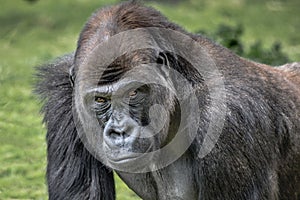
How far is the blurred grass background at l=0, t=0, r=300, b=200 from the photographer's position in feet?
22.5

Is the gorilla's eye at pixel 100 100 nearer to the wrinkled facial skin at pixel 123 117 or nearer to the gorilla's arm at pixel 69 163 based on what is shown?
the wrinkled facial skin at pixel 123 117

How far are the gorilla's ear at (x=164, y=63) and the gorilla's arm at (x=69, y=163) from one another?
62cm

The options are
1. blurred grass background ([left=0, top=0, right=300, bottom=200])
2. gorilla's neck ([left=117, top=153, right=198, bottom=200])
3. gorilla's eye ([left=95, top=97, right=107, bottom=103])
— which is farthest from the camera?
blurred grass background ([left=0, top=0, right=300, bottom=200])

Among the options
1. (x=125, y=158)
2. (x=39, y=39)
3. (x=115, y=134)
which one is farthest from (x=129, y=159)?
(x=39, y=39)

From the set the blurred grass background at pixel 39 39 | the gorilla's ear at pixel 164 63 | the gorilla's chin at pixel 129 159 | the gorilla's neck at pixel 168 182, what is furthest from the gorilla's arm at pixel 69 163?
the blurred grass background at pixel 39 39

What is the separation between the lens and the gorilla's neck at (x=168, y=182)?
485 cm

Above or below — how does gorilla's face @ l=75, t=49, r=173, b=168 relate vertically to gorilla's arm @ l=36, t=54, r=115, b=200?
above

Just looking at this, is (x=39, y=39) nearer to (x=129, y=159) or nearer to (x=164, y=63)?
(x=164, y=63)

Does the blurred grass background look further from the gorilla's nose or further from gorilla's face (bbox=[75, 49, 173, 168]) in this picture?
the gorilla's nose

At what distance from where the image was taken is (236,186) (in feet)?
15.3

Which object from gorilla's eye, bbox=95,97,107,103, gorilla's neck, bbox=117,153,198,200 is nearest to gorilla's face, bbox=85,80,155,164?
gorilla's eye, bbox=95,97,107,103

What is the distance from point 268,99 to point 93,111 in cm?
105

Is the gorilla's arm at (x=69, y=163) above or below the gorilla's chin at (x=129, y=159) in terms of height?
below

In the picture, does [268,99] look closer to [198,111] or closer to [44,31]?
[198,111]
